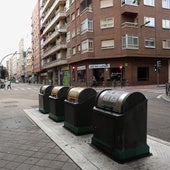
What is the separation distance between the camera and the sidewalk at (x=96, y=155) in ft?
13.7

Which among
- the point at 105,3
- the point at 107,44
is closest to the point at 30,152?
the point at 107,44

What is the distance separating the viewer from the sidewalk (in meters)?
4.18

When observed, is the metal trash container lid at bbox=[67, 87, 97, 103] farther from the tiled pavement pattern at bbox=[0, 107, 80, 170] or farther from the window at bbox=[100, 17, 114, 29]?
the window at bbox=[100, 17, 114, 29]

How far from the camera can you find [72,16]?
4453 centimetres

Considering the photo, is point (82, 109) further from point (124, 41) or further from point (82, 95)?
point (124, 41)

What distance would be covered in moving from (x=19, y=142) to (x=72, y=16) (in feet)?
134

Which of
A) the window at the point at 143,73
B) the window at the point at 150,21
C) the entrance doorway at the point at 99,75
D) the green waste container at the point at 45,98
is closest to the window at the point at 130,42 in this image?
the window at the point at 150,21

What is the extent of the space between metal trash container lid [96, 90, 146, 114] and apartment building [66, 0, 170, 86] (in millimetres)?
30417

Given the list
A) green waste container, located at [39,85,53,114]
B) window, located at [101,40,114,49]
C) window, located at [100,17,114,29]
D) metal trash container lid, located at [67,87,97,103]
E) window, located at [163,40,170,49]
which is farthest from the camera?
window, located at [163,40,170,49]

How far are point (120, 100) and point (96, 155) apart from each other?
3.68 ft

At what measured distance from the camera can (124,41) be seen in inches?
1379

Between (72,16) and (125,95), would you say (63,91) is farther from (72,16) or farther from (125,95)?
(72,16)

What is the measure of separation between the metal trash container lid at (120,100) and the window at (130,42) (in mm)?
30597

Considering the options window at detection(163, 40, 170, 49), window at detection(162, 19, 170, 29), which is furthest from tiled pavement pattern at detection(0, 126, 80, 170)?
window at detection(162, 19, 170, 29)
